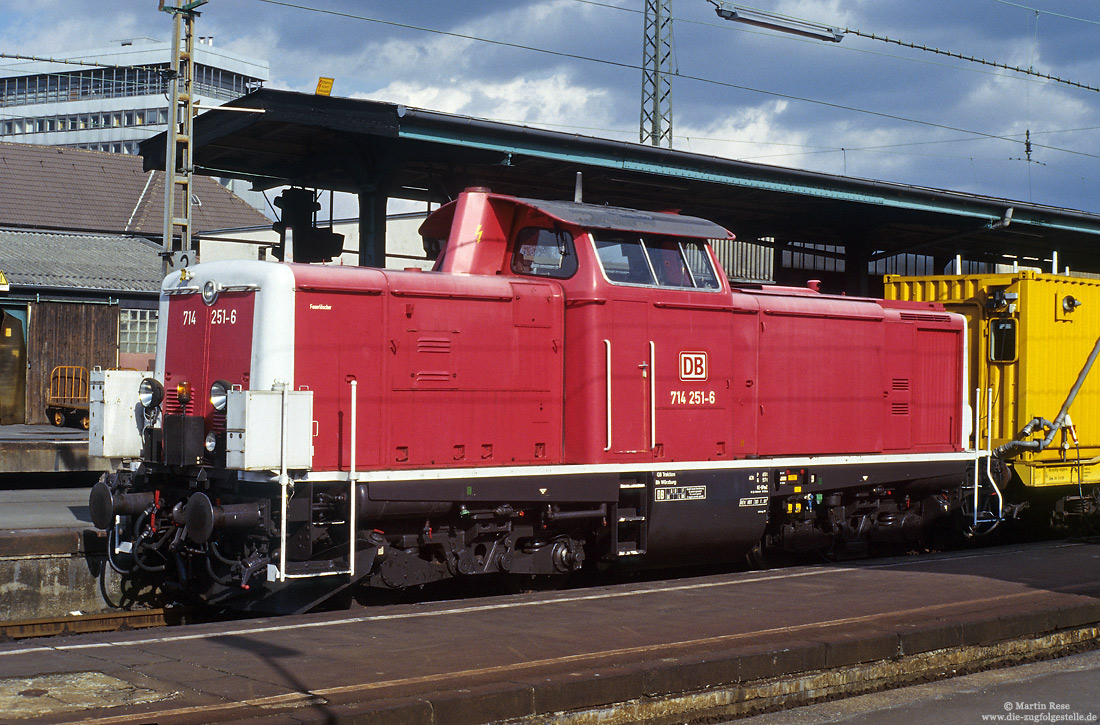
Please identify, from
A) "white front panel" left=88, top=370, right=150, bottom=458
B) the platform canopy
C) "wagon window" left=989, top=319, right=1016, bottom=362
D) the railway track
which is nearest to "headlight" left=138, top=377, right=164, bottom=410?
"white front panel" left=88, top=370, right=150, bottom=458

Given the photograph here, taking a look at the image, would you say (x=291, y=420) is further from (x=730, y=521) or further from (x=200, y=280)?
(x=730, y=521)

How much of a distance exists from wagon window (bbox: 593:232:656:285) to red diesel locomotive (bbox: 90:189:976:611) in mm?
22

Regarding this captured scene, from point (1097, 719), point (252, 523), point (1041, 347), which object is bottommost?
point (1097, 719)

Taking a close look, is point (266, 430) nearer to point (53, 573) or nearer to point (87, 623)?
point (87, 623)

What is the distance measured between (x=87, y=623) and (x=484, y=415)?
3.87m

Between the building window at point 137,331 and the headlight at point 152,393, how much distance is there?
20.2 metres

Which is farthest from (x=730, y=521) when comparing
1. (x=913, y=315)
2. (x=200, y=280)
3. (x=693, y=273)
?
(x=200, y=280)

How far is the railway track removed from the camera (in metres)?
9.26

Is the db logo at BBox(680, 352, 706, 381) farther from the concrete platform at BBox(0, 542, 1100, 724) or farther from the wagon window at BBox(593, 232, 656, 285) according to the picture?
the concrete platform at BBox(0, 542, 1100, 724)

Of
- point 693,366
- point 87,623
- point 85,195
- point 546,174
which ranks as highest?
point 85,195

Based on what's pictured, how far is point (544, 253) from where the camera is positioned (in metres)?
10.7

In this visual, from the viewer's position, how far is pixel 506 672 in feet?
21.3

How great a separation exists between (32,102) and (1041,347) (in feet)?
312

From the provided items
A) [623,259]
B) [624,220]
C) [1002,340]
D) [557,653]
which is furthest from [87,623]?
[1002,340]
